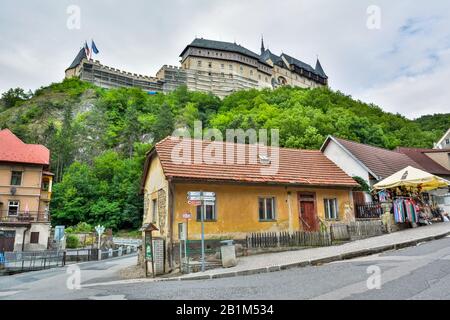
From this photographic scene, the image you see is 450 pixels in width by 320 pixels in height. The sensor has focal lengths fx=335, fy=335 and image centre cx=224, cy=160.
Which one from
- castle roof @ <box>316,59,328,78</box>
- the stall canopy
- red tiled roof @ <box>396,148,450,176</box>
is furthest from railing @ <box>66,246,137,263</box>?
castle roof @ <box>316,59,328,78</box>

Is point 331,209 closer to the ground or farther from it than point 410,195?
closer to the ground

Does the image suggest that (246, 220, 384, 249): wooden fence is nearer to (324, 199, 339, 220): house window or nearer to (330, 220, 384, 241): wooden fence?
(330, 220, 384, 241): wooden fence

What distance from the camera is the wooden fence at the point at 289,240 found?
1561 centimetres

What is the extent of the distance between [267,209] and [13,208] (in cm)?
3301

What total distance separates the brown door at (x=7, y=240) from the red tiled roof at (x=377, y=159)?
32903 millimetres

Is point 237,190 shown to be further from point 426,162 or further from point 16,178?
point 16,178

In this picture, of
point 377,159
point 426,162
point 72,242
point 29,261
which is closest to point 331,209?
point 377,159

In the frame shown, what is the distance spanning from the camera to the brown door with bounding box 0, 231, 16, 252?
110 ft

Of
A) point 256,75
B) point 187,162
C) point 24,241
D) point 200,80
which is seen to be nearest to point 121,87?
point 200,80

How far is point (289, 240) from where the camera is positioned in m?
15.9

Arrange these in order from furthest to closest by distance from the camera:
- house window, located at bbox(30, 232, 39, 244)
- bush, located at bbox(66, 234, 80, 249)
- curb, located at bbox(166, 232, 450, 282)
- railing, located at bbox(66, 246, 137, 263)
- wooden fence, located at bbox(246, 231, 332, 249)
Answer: bush, located at bbox(66, 234, 80, 249)
house window, located at bbox(30, 232, 39, 244)
railing, located at bbox(66, 246, 137, 263)
wooden fence, located at bbox(246, 231, 332, 249)
curb, located at bbox(166, 232, 450, 282)

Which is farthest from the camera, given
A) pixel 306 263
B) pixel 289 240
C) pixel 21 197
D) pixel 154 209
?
pixel 21 197

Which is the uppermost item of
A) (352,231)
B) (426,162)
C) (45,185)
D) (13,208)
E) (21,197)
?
(426,162)

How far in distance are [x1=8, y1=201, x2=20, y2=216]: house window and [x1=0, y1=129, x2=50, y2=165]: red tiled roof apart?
4.71 meters
